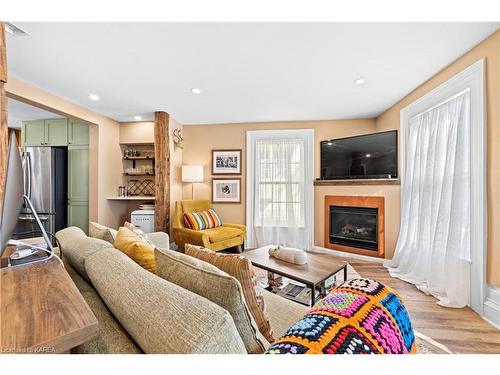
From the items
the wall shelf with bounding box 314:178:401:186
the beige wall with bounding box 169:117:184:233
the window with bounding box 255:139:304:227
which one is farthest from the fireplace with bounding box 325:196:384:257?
the beige wall with bounding box 169:117:184:233

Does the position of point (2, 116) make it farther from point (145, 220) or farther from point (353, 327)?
point (145, 220)

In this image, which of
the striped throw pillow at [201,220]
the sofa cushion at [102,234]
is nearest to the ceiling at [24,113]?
the striped throw pillow at [201,220]

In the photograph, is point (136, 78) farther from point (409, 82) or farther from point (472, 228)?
point (472, 228)

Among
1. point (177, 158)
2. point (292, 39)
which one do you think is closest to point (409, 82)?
point (292, 39)

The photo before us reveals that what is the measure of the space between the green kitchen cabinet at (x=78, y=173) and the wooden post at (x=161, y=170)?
1274 mm

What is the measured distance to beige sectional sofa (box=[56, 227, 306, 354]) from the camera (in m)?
0.52

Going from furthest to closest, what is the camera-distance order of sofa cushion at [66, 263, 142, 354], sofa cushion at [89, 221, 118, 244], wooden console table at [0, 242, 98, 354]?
sofa cushion at [89, 221, 118, 244] → sofa cushion at [66, 263, 142, 354] → wooden console table at [0, 242, 98, 354]

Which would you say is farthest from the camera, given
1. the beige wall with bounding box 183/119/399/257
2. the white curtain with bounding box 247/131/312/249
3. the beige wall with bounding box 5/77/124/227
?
the white curtain with bounding box 247/131/312/249

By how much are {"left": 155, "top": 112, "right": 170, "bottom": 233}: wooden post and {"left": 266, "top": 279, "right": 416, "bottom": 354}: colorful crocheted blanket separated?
3.15 metres

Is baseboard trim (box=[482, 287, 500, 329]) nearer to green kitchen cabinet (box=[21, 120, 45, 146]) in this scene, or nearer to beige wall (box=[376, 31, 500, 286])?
beige wall (box=[376, 31, 500, 286])

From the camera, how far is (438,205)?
229cm

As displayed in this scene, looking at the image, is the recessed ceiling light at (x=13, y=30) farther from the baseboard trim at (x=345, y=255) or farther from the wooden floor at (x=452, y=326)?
the baseboard trim at (x=345, y=255)

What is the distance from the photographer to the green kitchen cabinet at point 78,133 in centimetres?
370

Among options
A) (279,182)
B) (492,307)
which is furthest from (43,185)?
(492,307)
